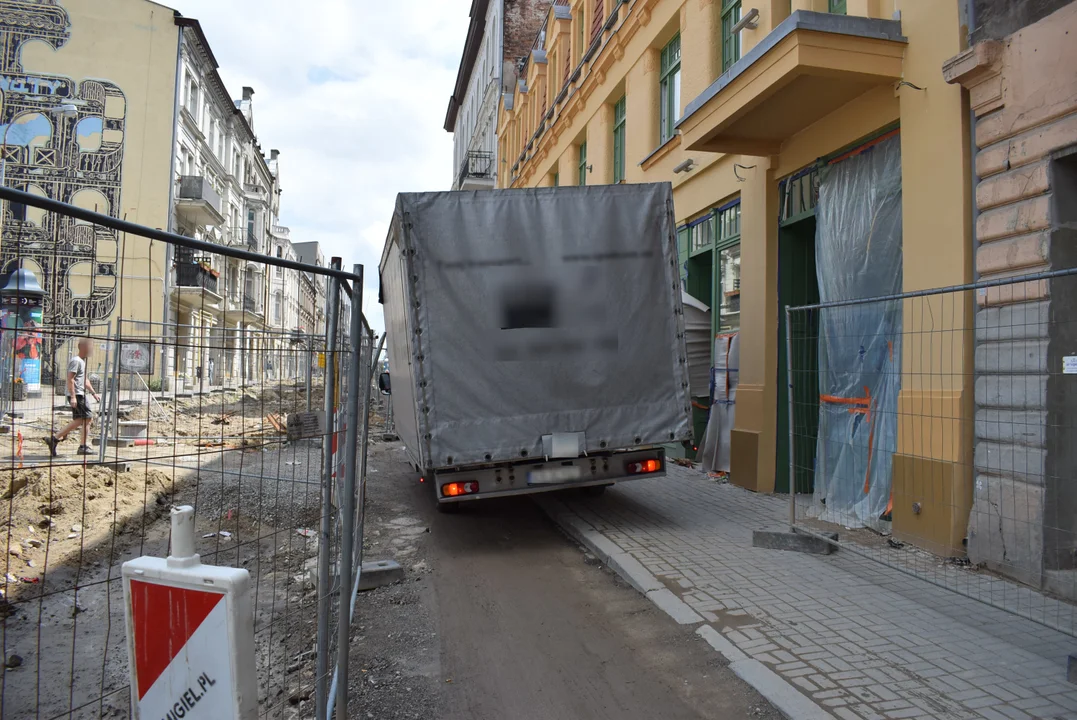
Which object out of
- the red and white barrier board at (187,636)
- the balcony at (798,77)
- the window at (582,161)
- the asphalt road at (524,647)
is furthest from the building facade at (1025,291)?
the window at (582,161)

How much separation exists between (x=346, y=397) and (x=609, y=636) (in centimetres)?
234

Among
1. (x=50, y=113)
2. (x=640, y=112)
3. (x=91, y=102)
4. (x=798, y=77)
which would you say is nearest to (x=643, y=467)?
(x=798, y=77)

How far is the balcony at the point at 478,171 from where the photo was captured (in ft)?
102

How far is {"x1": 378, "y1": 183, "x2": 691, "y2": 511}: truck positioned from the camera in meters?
6.43

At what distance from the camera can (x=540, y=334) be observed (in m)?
6.61

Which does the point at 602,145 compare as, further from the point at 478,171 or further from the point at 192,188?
the point at 192,188

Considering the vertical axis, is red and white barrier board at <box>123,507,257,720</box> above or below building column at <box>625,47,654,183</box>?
below

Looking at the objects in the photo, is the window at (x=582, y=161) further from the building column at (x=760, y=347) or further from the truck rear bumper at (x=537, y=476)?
the truck rear bumper at (x=537, y=476)

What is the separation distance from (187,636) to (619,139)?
48.8ft

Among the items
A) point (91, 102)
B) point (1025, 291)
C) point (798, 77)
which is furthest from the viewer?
point (91, 102)

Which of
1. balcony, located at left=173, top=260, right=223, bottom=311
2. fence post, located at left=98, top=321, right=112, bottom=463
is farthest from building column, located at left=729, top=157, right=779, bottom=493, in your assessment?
fence post, located at left=98, top=321, right=112, bottom=463

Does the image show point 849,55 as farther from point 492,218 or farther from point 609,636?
point 609,636

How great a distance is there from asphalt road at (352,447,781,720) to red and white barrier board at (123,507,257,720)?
151 centimetres

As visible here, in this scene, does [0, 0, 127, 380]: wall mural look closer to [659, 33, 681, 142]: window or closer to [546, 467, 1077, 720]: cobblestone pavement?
[659, 33, 681, 142]: window
